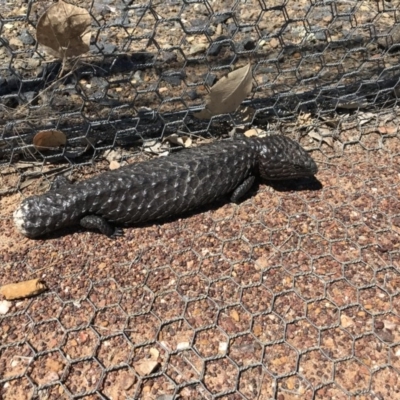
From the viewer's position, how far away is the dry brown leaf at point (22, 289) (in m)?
2.50

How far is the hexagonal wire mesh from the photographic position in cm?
229

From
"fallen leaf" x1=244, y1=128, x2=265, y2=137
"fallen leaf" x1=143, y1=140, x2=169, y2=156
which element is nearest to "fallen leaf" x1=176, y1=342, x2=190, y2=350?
"fallen leaf" x1=143, y1=140, x2=169, y2=156

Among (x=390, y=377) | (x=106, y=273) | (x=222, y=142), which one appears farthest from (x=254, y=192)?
(x=390, y=377)

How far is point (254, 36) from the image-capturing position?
395 centimetres

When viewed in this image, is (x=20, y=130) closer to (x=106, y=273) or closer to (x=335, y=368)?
(x=106, y=273)

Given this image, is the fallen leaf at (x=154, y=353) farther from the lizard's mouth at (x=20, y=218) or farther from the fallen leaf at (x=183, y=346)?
the lizard's mouth at (x=20, y=218)

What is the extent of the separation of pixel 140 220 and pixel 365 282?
1.26m

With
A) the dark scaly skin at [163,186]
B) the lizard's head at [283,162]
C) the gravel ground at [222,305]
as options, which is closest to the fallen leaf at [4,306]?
the gravel ground at [222,305]

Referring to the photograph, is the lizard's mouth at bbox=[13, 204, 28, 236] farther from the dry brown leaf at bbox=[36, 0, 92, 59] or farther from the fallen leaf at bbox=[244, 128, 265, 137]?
the fallen leaf at bbox=[244, 128, 265, 137]

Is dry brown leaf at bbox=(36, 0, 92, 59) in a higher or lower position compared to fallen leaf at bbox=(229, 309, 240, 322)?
higher

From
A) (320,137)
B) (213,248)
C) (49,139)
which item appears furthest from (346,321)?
(49,139)

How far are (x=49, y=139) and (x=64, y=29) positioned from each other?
0.79m

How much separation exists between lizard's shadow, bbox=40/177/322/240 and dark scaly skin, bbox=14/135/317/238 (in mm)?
70

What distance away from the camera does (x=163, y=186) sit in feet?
9.34
